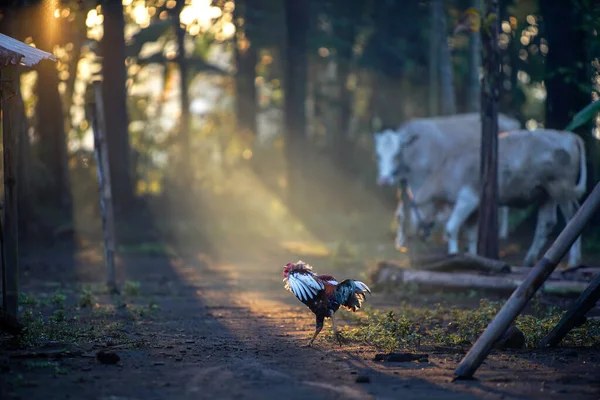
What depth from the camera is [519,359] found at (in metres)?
8.85

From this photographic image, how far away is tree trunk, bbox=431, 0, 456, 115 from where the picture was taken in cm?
2695

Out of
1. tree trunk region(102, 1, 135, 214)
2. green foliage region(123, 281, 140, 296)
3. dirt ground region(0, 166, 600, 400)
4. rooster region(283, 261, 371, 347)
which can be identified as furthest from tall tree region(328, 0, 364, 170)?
rooster region(283, 261, 371, 347)

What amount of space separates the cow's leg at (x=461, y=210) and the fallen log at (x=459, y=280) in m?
3.46

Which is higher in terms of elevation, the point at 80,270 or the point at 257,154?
the point at 257,154

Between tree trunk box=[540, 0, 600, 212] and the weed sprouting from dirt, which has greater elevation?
tree trunk box=[540, 0, 600, 212]

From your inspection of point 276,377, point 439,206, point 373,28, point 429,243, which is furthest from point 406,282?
point 373,28

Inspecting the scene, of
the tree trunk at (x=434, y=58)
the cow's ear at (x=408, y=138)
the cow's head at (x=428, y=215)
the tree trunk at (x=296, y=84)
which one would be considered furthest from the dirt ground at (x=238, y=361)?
the tree trunk at (x=434, y=58)

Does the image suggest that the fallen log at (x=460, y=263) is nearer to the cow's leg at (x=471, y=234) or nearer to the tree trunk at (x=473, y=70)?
the cow's leg at (x=471, y=234)

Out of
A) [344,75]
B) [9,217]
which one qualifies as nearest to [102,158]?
[9,217]

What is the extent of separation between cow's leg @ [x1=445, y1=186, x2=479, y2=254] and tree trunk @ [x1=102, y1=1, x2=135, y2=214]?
384 inches

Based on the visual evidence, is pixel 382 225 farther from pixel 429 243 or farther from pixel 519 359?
pixel 519 359

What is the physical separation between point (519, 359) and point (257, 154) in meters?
25.1

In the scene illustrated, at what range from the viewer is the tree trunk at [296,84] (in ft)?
89.9

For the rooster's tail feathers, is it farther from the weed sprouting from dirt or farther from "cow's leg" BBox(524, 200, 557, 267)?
"cow's leg" BBox(524, 200, 557, 267)
